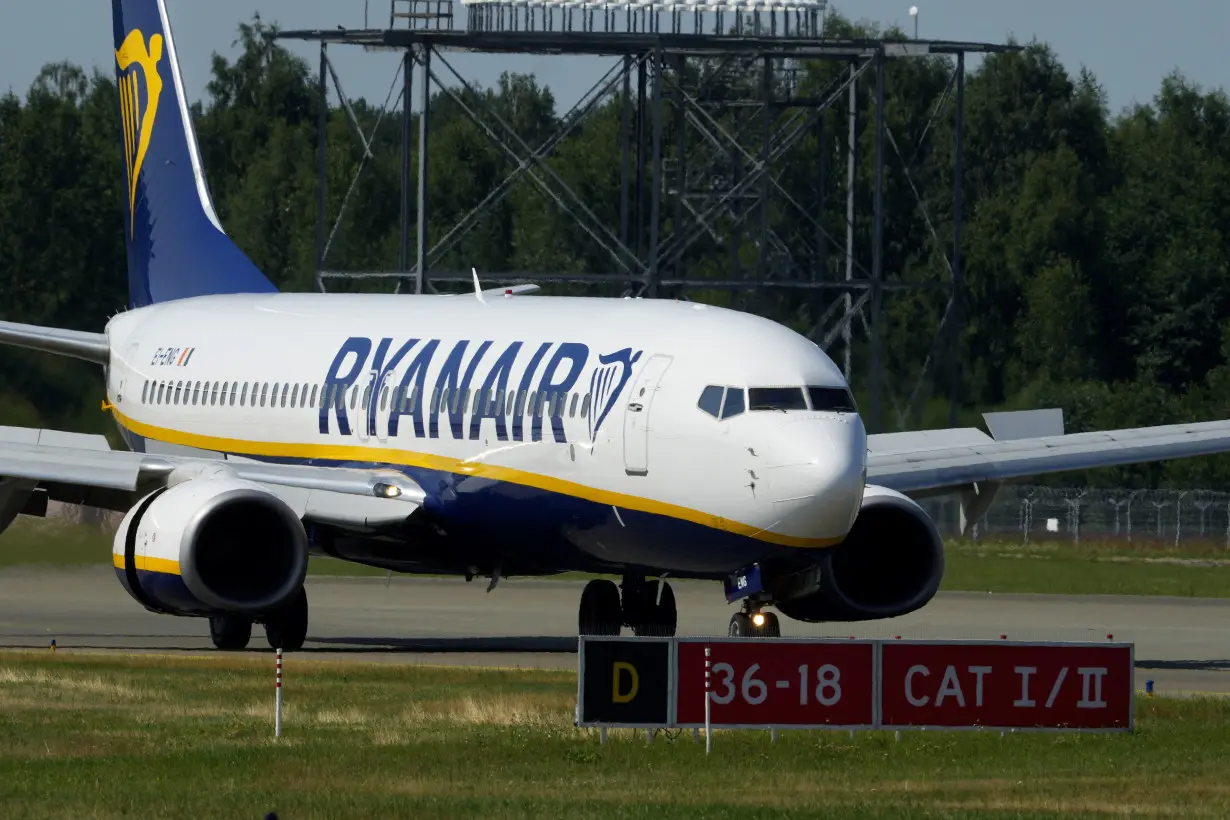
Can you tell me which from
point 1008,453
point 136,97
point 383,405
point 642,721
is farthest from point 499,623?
point 642,721

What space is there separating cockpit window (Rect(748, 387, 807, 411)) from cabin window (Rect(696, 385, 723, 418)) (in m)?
0.36

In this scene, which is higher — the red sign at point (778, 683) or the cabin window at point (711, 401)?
the cabin window at point (711, 401)

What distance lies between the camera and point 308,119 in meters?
121

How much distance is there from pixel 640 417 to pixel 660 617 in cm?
481

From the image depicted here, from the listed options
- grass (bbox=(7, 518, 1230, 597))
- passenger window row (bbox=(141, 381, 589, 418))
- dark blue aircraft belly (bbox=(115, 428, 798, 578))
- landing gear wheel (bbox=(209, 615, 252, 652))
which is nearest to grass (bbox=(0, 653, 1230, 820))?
dark blue aircraft belly (bbox=(115, 428, 798, 578))

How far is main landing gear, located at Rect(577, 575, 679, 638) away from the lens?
32.0 meters

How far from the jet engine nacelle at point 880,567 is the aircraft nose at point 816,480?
379 centimetres

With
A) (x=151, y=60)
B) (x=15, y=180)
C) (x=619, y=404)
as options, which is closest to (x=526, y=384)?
(x=619, y=404)

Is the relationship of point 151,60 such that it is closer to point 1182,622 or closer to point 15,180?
point 1182,622

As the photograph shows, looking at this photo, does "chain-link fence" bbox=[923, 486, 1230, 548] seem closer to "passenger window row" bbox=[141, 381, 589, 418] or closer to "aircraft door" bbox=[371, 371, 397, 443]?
"passenger window row" bbox=[141, 381, 589, 418]

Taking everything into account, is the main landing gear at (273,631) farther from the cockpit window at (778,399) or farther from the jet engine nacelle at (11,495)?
the cockpit window at (778,399)

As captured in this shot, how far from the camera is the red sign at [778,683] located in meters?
21.6

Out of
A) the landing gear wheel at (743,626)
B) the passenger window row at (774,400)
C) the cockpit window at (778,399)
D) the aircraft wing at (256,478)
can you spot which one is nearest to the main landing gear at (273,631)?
the aircraft wing at (256,478)

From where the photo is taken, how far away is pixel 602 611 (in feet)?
106
